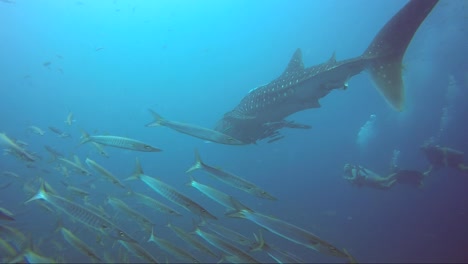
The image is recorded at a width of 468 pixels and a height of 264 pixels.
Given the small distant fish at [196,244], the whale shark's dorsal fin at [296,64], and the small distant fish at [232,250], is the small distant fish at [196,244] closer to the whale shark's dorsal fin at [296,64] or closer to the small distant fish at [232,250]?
the small distant fish at [232,250]

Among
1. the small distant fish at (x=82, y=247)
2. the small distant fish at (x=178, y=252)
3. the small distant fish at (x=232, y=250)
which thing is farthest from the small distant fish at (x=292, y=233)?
the small distant fish at (x=82, y=247)

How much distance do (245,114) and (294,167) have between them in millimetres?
32987

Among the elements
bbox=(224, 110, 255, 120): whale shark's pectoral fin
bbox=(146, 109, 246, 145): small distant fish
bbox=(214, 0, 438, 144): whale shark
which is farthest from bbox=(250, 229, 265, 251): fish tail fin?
bbox=(224, 110, 255, 120): whale shark's pectoral fin

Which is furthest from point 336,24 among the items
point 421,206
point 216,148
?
point 421,206

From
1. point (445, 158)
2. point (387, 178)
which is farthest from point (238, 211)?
point (445, 158)

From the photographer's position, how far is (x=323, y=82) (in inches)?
300

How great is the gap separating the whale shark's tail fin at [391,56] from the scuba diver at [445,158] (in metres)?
10.4

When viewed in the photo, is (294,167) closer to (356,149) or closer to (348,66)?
(356,149)

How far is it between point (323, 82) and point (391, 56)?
1603 mm

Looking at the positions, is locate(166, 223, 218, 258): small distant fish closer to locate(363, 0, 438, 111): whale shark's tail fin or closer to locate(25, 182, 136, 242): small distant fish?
locate(25, 182, 136, 242): small distant fish

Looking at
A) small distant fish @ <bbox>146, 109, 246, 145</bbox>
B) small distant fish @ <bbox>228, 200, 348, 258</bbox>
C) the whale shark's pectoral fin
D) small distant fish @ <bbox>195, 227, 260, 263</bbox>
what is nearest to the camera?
small distant fish @ <bbox>228, 200, 348, 258</bbox>

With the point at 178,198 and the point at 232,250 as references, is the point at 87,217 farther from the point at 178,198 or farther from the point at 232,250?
the point at 232,250

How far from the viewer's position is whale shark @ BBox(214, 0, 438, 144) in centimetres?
603

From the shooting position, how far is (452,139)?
158ft
